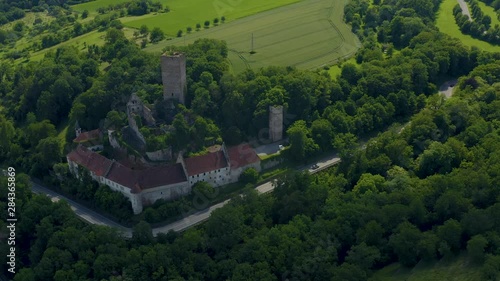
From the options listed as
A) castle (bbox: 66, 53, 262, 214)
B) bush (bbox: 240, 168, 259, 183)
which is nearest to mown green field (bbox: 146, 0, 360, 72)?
castle (bbox: 66, 53, 262, 214)

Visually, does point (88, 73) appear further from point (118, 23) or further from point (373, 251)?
point (373, 251)

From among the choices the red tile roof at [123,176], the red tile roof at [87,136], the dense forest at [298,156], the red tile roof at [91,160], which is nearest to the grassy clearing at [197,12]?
the dense forest at [298,156]

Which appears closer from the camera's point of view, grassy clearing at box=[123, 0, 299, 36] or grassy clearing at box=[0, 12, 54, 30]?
grassy clearing at box=[123, 0, 299, 36]

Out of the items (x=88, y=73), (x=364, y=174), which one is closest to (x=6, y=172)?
(x=88, y=73)

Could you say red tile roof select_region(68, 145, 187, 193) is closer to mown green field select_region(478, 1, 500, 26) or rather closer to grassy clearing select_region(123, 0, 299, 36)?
grassy clearing select_region(123, 0, 299, 36)

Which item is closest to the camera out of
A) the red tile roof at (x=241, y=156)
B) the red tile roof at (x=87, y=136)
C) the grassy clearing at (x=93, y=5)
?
the red tile roof at (x=241, y=156)

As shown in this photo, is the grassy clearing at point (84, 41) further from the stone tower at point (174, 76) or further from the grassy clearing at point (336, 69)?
the grassy clearing at point (336, 69)

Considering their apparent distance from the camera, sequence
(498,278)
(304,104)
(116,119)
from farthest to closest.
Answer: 1. (304,104)
2. (116,119)
3. (498,278)
